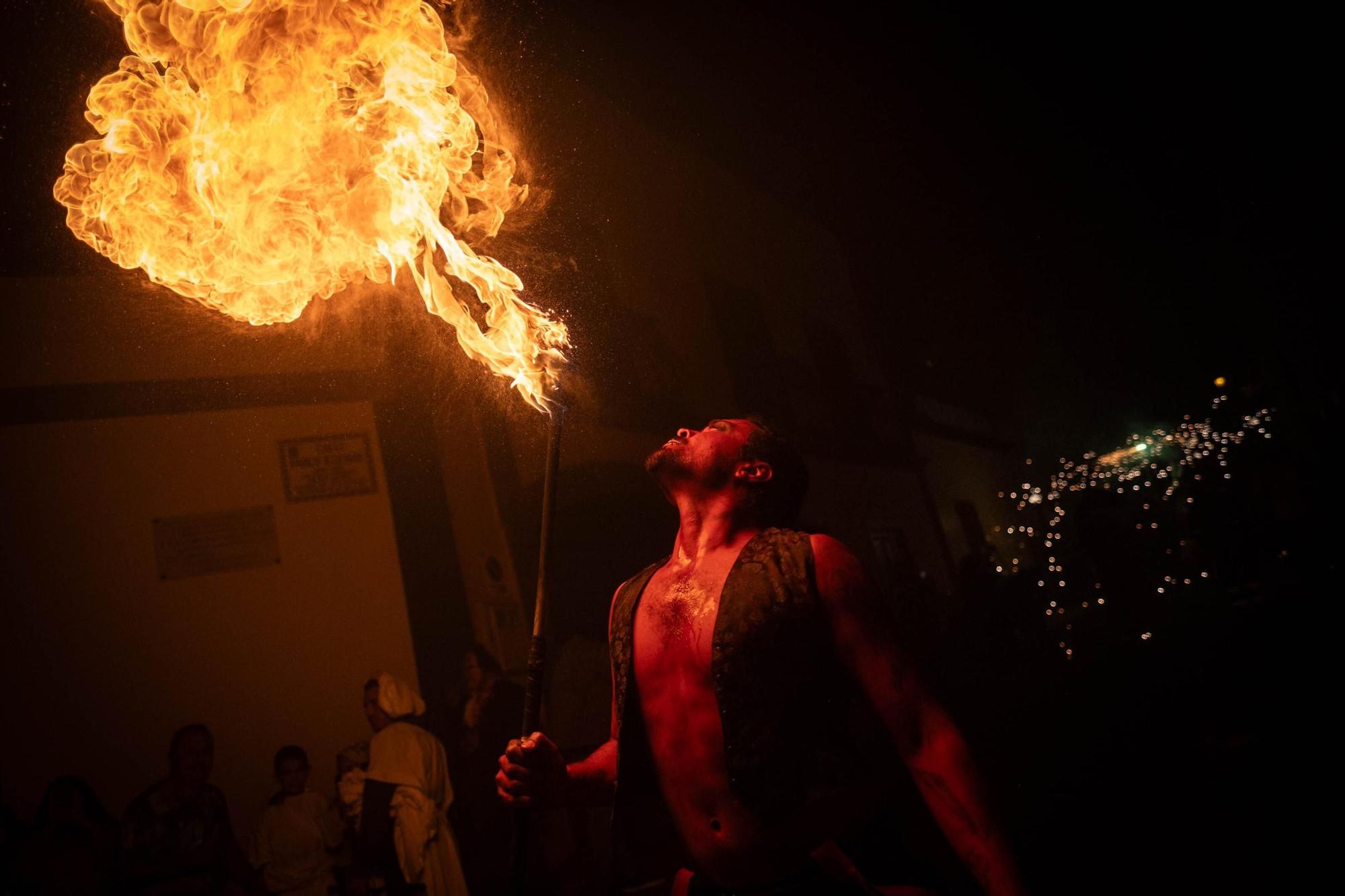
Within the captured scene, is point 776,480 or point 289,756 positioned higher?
point 776,480

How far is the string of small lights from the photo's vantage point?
49.0 ft

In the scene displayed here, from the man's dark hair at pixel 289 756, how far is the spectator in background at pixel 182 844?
2.00 ft

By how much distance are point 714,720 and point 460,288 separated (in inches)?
160

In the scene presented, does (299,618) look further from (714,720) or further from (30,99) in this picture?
(714,720)

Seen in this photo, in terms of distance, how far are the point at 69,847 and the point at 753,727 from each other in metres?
5.41

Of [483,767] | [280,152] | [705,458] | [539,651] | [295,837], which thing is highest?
[280,152]

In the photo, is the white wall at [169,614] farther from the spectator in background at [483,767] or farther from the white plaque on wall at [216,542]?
the spectator in background at [483,767]

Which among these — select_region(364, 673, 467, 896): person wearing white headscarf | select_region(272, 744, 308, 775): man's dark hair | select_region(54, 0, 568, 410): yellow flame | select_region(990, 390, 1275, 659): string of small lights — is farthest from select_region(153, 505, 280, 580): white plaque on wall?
select_region(990, 390, 1275, 659): string of small lights

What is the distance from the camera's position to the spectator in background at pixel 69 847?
4652mm

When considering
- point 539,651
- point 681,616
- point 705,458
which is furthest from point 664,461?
point 539,651

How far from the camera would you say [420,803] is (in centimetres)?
535

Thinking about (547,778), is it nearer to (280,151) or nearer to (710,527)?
(710,527)

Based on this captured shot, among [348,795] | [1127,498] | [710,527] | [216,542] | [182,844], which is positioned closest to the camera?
[710,527]

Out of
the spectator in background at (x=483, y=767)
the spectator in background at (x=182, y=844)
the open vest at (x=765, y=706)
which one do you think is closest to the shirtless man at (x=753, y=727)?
the open vest at (x=765, y=706)
